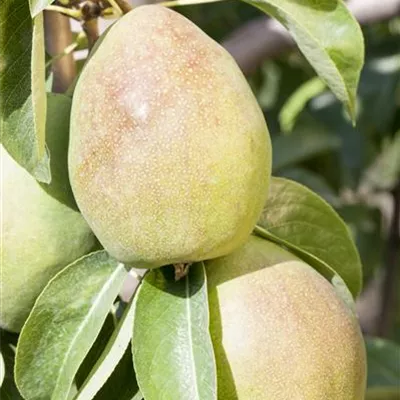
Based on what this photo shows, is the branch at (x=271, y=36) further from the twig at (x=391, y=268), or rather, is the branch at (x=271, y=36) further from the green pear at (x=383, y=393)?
the twig at (x=391, y=268)

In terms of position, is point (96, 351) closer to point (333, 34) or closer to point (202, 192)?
point (202, 192)

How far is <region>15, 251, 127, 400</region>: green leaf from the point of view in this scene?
0.92m

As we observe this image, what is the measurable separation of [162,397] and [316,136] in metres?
1.40

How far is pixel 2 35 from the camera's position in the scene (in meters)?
0.92

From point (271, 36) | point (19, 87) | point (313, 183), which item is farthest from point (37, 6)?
point (313, 183)

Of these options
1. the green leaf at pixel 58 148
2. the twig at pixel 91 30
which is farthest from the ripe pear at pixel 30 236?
the twig at pixel 91 30

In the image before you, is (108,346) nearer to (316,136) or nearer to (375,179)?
(316,136)

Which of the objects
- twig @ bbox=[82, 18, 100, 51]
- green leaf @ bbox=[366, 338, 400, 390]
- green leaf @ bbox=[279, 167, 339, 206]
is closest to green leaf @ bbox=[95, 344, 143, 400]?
twig @ bbox=[82, 18, 100, 51]

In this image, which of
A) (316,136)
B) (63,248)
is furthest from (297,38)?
(316,136)

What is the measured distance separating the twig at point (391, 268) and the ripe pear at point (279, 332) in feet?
4.47

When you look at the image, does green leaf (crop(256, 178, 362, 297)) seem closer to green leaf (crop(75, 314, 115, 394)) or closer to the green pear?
green leaf (crop(75, 314, 115, 394))

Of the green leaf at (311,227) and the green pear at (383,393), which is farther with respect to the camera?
the green pear at (383,393)

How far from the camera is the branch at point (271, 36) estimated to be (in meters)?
1.74

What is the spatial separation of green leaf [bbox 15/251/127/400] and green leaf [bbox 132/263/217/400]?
42 mm
